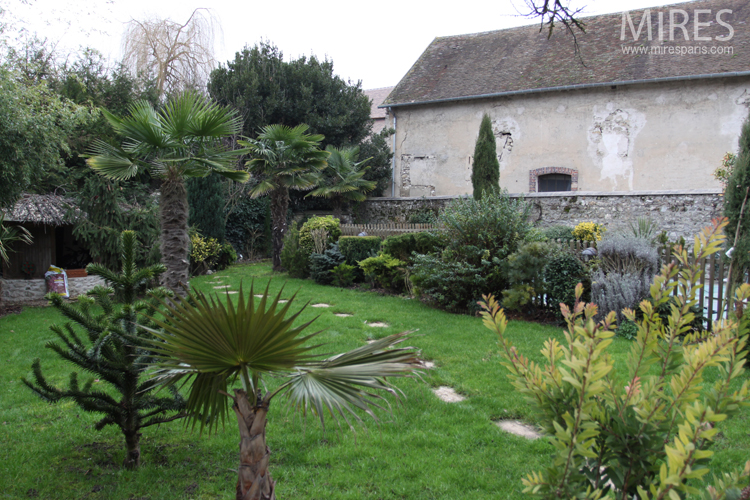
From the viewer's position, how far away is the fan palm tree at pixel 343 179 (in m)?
16.6

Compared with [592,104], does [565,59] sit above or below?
above

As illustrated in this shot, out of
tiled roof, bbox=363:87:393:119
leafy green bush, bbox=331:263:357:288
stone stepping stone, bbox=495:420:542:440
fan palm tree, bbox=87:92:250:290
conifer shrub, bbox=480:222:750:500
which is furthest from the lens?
tiled roof, bbox=363:87:393:119

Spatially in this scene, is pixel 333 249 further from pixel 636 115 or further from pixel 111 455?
pixel 636 115

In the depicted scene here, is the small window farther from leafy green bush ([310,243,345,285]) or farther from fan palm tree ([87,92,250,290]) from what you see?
fan palm tree ([87,92,250,290])

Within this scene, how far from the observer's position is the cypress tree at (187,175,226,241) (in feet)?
47.6

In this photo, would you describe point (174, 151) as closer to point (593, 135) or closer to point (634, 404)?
point (634, 404)

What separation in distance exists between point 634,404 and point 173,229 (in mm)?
6767

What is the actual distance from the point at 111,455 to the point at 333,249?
28.7 ft

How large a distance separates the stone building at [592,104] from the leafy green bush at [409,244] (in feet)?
29.7

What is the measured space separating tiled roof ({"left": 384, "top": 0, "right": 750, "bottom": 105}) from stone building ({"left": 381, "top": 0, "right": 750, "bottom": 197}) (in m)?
0.05

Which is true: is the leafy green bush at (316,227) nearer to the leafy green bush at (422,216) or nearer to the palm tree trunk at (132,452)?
the leafy green bush at (422,216)

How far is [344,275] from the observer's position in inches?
446

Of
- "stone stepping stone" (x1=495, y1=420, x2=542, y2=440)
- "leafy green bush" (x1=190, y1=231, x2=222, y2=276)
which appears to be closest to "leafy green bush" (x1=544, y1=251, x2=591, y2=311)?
"stone stepping stone" (x1=495, y1=420, x2=542, y2=440)

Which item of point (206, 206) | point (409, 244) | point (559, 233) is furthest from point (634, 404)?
point (206, 206)
